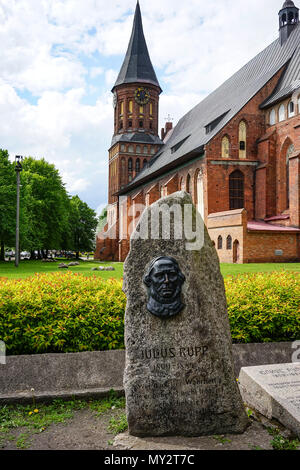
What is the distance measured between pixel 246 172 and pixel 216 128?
423 cm

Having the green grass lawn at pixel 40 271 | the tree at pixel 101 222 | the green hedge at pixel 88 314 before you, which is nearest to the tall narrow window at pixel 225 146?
the green grass lawn at pixel 40 271

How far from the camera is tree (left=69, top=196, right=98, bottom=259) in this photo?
61.2m

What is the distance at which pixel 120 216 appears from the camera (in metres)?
55.1

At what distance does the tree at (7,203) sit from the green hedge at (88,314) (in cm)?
2496

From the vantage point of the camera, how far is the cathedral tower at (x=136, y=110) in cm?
5678

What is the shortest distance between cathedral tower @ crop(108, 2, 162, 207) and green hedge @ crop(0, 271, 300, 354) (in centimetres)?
5221

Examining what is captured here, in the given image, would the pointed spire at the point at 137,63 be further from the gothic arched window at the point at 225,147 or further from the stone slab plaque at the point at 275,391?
the stone slab plaque at the point at 275,391

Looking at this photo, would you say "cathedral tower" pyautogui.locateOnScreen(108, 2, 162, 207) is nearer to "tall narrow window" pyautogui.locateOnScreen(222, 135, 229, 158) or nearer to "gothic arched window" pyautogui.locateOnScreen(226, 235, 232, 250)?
"tall narrow window" pyautogui.locateOnScreen(222, 135, 229, 158)

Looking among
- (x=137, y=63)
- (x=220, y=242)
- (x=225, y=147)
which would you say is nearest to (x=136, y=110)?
(x=137, y=63)

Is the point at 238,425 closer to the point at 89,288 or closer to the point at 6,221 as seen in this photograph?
the point at 89,288

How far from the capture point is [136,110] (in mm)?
57125

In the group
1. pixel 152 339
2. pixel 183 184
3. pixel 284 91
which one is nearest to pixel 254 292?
pixel 152 339

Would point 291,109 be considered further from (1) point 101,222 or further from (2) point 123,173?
(1) point 101,222

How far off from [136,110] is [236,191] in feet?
101
